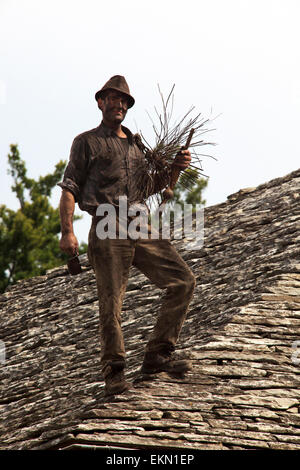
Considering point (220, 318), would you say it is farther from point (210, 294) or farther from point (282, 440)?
point (282, 440)

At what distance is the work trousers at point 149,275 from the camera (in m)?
7.75

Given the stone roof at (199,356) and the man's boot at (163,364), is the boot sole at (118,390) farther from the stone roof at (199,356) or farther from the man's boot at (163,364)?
the man's boot at (163,364)

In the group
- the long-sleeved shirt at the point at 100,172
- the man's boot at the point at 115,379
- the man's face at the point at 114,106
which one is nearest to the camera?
the man's boot at the point at 115,379

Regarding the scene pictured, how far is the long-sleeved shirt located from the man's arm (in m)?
0.08

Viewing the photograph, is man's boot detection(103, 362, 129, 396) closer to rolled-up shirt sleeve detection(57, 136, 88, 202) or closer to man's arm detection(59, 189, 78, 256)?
man's arm detection(59, 189, 78, 256)

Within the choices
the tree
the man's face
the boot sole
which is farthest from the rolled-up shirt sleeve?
the tree

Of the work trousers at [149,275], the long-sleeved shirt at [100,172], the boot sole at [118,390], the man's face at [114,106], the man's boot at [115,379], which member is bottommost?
the boot sole at [118,390]

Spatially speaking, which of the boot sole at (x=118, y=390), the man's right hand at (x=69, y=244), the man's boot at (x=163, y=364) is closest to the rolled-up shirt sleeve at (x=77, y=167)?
the man's right hand at (x=69, y=244)

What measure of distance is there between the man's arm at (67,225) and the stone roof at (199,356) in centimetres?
122

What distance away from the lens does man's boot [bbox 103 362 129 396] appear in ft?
25.0

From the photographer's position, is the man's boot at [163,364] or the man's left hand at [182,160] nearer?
the man's boot at [163,364]

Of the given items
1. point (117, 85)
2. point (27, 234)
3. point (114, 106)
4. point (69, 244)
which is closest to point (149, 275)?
point (69, 244)

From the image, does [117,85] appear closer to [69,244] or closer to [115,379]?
[69,244]

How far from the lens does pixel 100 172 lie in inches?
319
